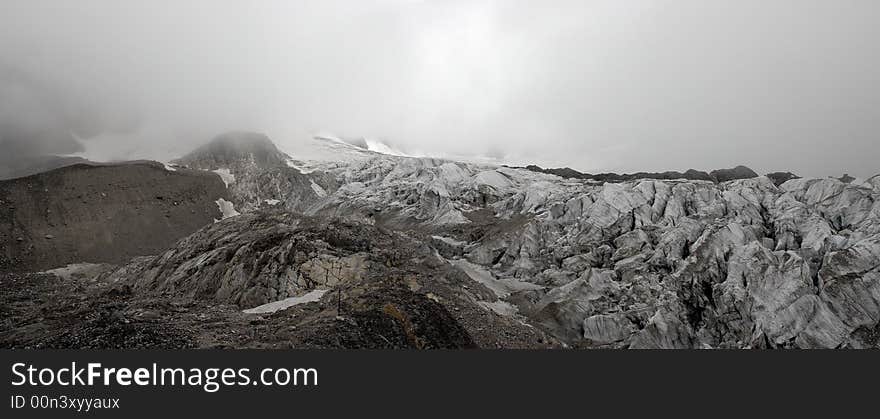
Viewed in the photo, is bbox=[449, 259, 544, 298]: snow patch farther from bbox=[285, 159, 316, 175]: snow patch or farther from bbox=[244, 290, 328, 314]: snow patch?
bbox=[285, 159, 316, 175]: snow patch

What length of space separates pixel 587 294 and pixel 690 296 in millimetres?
10718

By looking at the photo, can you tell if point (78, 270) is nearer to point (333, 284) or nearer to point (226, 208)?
point (226, 208)

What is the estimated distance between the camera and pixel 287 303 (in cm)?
3259

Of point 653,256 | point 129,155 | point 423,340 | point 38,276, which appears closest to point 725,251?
point 653,256

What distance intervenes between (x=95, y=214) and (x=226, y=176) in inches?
1471

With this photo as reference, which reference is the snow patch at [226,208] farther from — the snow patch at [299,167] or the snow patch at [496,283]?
the snow patch at [496,283]

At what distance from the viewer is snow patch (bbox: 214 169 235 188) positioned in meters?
112

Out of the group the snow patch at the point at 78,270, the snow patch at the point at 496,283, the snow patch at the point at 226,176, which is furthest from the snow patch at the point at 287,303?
the snow patch at the point at 226,176

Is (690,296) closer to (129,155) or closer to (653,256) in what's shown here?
(653,256)

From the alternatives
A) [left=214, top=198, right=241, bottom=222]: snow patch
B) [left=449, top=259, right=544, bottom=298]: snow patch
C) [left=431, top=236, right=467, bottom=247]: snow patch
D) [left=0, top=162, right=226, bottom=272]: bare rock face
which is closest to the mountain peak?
[left=214, top=198, right=241, bottom=222]: snow patch

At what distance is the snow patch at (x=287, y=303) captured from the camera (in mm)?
31050

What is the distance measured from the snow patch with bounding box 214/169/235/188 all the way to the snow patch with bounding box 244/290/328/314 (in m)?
84.9

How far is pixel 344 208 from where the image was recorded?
9406 cm

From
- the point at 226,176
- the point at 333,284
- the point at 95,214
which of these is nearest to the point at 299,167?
the point at 226,176
